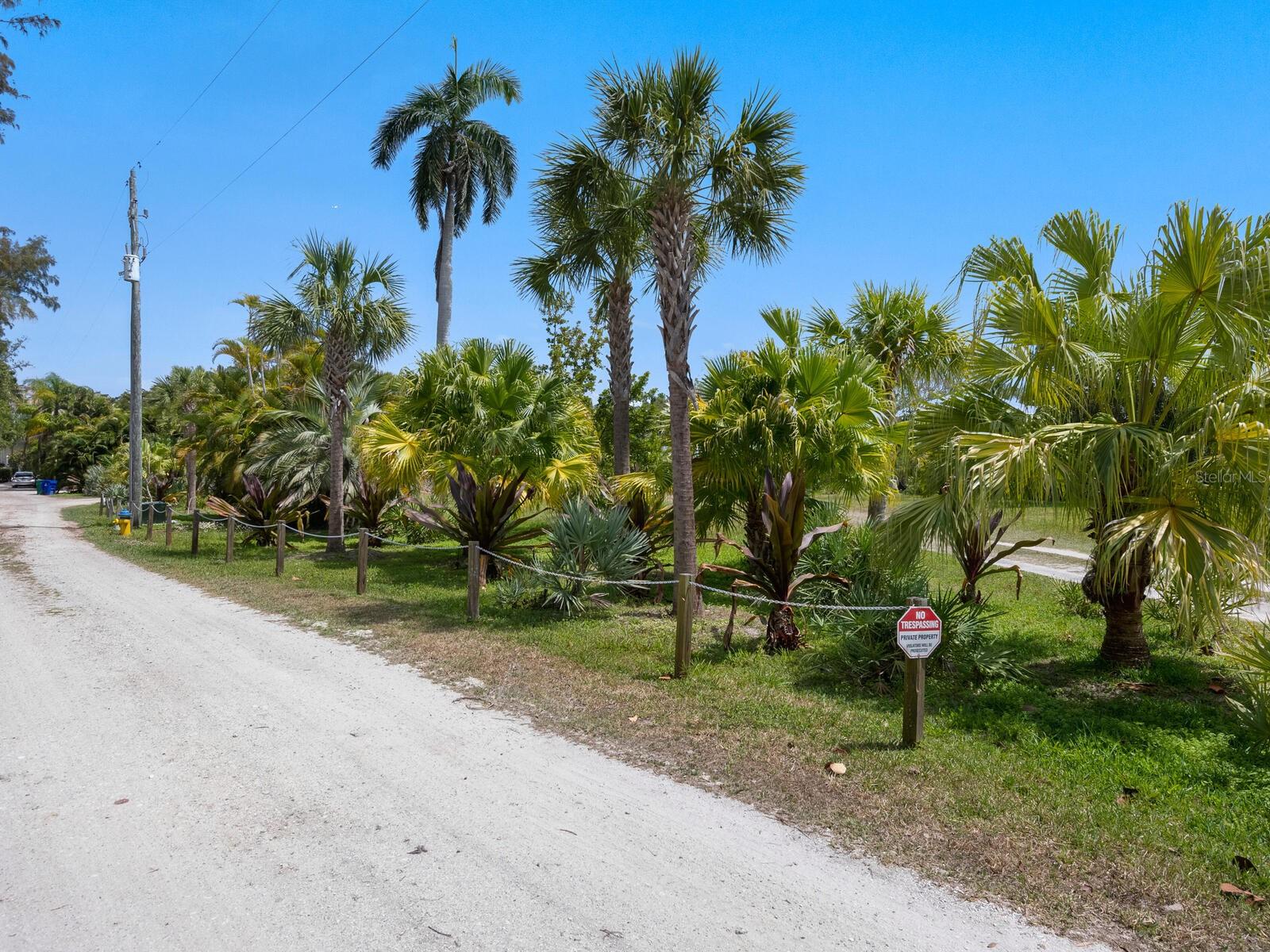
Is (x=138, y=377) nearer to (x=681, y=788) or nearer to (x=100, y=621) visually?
(x=100, y=621)

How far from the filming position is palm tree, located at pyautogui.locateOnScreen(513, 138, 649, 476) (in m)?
9.99

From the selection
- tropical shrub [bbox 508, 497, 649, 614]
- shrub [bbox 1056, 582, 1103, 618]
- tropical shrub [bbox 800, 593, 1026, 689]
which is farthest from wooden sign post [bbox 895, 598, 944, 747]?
shrub [bbox 1056, 582, 1103, 618]

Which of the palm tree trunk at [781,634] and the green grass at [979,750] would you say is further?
the palm tree trunk at [781,634]

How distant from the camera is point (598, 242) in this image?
11.0 m

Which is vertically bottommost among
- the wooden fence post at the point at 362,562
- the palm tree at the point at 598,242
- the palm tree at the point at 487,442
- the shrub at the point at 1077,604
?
the shrub at the point at 1077,604

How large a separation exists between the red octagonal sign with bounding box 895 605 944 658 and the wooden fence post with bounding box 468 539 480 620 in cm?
543

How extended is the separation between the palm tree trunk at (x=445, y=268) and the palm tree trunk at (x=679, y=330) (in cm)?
1496

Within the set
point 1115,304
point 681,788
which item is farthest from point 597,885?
point 1115,304

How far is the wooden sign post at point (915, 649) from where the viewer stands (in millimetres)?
5492

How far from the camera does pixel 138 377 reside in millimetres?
24328

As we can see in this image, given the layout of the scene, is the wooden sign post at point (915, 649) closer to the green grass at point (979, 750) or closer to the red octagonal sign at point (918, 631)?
the red octagonal sign at point (918, 631)

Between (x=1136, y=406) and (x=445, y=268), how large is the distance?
2043cm

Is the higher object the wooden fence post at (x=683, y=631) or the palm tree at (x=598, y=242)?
the palm tree at (x=598, y=242)

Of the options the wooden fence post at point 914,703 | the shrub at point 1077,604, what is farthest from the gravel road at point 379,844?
the shrub at point 1077,604
